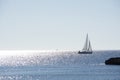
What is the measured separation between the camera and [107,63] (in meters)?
167

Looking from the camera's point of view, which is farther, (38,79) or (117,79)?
(38,79)

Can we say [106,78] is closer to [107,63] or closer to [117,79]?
[117,79]

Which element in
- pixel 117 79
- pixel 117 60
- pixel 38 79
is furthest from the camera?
pixel 117 60

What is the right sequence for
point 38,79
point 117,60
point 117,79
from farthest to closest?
point 117,60 → point 38,79 → point 117,79

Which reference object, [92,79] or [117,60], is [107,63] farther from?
[92,79]

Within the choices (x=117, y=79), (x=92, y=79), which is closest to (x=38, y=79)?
(x=92, y=79)

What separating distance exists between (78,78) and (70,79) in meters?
2.98

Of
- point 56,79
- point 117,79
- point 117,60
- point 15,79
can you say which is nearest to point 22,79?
point 15,79

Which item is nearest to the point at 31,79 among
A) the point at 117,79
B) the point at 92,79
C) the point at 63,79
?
the point at 63,79

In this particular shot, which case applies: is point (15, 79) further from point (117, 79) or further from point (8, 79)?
point (117, 79)

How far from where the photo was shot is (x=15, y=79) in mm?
106688

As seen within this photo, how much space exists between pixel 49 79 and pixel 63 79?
13.1 ft

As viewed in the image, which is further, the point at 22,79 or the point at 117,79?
the point at 22,79

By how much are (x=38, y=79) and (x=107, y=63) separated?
66.4 metres
